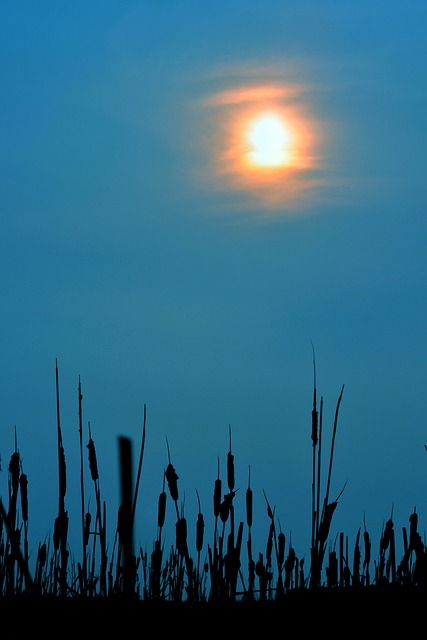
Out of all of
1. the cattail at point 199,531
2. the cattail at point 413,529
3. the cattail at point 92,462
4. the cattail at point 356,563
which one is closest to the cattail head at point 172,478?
the cattail at point 92,462

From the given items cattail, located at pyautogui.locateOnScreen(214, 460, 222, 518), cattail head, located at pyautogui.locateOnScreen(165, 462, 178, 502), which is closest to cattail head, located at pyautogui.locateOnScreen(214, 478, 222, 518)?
cattail, located at pyautogui.locateOnScreen(214, 460, 222, 518)

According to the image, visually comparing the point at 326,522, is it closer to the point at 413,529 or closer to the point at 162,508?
the point at 162,508

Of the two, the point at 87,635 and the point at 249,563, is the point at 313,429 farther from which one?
the point at 87,635

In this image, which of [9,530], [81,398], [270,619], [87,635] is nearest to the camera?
[9,530]

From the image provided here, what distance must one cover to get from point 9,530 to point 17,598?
93.6 inches

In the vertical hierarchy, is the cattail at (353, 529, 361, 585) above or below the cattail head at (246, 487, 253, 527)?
below

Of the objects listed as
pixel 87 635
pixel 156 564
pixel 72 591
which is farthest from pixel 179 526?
pixel 87 635

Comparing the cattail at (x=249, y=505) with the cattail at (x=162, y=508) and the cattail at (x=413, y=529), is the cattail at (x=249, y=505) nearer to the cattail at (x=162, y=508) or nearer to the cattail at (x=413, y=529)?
the cattail at (x=162, y=508)

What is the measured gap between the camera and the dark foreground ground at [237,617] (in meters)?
2.50

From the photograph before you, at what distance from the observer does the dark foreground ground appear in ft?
8.20

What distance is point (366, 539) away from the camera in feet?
14.4

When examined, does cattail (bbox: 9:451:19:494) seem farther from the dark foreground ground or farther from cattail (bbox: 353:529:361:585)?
cattail (bbox: 353:529:361:585)

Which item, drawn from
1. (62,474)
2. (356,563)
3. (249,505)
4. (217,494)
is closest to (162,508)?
(217,494)

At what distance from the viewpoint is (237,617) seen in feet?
8.96
